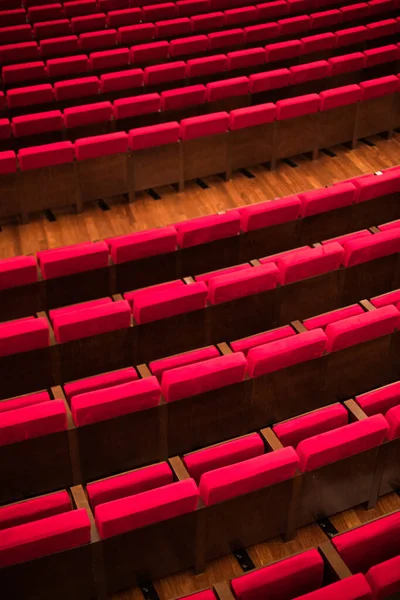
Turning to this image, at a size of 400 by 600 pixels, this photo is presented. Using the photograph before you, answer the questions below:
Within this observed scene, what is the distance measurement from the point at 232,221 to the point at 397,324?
0.82 ft

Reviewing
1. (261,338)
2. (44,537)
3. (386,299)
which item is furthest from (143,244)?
(44,537)

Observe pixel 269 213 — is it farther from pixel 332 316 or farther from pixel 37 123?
pixel 37 123

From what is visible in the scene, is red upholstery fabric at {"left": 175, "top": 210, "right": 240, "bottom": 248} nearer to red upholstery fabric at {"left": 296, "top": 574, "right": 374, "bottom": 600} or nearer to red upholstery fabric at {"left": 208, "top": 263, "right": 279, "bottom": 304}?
red upholstery fabric at {"left": 208, "top": 263, "right": 279, "bottom": 304}

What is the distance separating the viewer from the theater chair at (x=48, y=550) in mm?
556

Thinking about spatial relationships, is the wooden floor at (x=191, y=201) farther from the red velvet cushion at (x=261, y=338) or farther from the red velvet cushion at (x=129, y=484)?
the red velvet cushion at (x=129, y=484)

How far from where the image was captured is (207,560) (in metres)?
0.66

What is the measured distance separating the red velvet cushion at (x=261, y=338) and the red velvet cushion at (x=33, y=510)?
0.26 metres

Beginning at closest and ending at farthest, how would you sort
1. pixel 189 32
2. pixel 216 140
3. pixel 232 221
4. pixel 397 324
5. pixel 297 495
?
pixel 297 495, pixel 397 324, pixel 232 221, pixel 216 140, pixel 189 32

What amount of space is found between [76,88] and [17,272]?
51 cm

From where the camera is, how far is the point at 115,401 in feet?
2.17

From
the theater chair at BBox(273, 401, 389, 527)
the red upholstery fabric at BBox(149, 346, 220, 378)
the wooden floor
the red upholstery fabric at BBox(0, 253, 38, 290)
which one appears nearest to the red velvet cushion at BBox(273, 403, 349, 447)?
the theater chair at BBox(273, 401, 389, 527)

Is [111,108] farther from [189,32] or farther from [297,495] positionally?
[297,495]

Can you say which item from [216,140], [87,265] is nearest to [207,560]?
[87,265]

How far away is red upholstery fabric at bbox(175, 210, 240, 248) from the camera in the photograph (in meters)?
0.89
